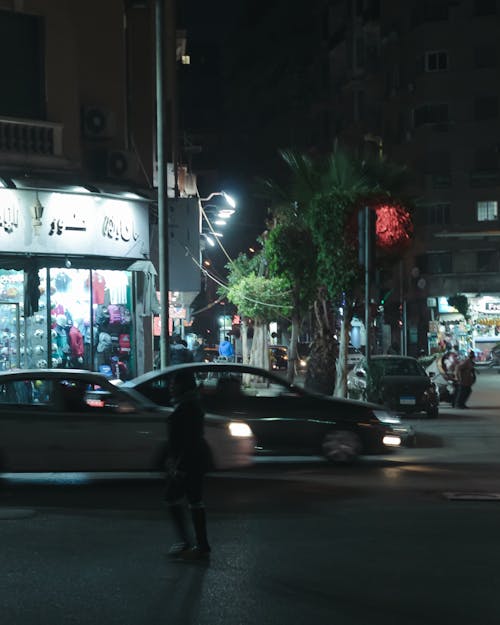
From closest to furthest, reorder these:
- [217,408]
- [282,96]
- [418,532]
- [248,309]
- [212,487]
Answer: [418,532]
[212,487]
[217,408]
[248,309]
[282,96]

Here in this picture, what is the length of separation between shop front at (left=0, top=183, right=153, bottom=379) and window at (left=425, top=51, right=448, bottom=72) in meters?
42.7

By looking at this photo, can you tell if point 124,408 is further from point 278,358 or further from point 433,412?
point 278,358

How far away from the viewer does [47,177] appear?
2177cm

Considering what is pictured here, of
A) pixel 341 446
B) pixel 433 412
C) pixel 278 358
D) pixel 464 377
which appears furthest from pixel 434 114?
pixel 341 446

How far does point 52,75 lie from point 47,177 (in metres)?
2.19

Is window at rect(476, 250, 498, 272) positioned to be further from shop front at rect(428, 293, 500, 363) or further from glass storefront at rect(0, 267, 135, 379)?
glass storefront at rect(0, 267, 135, 379)

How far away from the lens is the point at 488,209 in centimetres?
6406

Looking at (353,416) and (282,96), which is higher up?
(282,96)

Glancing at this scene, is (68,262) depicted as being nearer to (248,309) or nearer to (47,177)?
(47,177)

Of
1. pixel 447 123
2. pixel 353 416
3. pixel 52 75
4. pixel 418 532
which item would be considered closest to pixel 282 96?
pixel 447 123

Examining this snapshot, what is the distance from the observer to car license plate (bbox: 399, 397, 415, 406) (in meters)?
26.1

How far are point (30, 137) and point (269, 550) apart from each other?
14.2 metres

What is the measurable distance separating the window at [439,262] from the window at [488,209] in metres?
3.02

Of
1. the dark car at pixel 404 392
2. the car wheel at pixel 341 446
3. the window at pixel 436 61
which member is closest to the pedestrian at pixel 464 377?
the dark car at pixel 404 392
